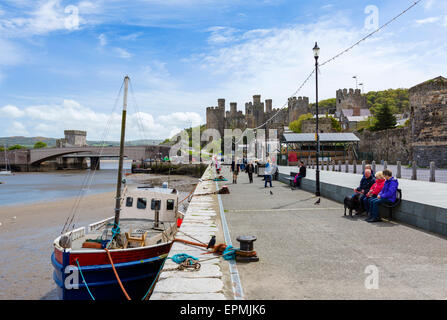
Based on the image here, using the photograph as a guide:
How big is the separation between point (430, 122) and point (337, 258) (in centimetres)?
2387

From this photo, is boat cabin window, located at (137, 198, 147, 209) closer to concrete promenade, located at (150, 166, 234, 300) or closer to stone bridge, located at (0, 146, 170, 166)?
concrete promenade, located at (150, 166, 234, 300)

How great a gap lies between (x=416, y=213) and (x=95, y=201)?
31.3 m

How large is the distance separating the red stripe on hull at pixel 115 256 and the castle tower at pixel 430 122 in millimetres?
23477

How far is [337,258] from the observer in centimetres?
590

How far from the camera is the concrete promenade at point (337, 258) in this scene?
14.7ft

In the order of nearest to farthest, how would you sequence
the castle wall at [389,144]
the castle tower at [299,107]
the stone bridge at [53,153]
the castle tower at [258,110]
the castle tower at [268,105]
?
the castle wall at [389,144]
the stone bridge at [53,153]
the castle tower at [299,107]
the castle tower at [258,110]
the castle tower at [268,105]

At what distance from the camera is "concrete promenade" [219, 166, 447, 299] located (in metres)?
4.47

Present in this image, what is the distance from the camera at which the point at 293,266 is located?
5.49 meters

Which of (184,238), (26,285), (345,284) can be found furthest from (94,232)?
(345,284)

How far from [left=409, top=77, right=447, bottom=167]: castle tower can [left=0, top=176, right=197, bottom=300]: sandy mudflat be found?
24.5m

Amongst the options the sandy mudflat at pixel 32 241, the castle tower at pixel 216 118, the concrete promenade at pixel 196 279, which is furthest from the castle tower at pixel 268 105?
the concrete promenade at pixel 196 279

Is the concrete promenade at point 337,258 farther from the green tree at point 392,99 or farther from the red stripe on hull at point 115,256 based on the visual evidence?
the green tree at point 392,99

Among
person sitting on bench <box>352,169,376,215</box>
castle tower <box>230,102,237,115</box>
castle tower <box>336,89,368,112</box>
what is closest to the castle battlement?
castle tower <box>336,89,368,112</box>

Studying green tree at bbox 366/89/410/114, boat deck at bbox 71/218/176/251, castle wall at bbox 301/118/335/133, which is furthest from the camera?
A: green tree at bbox 366/89/410/114
